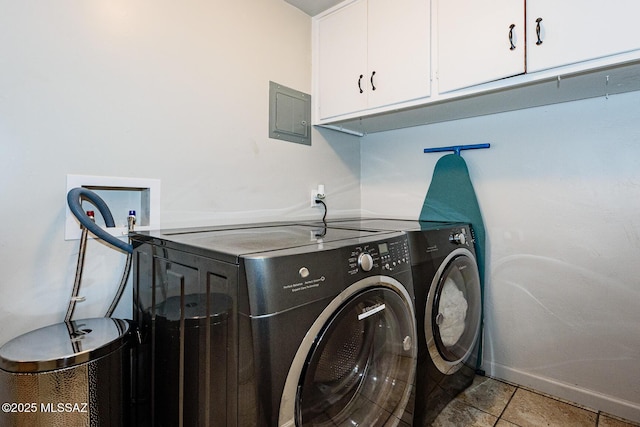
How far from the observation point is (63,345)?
92 cm

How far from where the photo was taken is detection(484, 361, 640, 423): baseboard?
5.10 ft

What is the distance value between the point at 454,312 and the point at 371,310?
2.64 ft

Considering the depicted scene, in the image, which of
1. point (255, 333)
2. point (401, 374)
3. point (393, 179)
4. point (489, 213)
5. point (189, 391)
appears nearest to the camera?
point (255, 333)

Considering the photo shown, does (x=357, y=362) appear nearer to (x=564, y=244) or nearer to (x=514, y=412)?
(x=514, y=412)

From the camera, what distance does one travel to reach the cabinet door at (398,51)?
1639 millimetres

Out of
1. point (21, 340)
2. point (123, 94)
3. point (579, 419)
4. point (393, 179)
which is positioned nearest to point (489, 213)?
point (393, 179)

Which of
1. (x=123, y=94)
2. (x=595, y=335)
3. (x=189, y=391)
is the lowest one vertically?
(x=595, y=335)

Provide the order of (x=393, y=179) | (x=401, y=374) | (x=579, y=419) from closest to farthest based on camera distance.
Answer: (x=401, y=374) < (x=579, y=419) < (x=393, y=179)

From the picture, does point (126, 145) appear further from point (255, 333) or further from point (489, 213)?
point (489, 213)

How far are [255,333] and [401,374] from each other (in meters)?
0.68

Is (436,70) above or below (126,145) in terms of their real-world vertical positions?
above

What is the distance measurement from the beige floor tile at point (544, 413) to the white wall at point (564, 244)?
0.28 ft

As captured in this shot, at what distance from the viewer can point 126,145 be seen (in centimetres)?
131

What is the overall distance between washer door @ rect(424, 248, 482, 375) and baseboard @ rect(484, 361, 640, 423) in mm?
346
